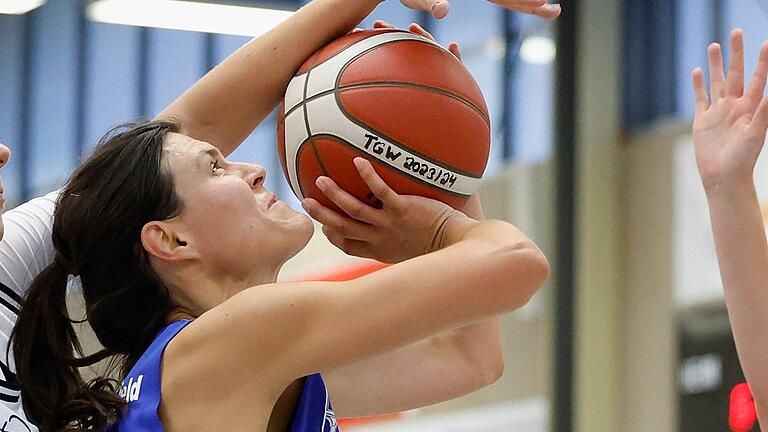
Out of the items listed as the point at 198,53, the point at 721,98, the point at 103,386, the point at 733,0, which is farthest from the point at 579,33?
the point at 103,386

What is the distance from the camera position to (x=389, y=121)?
218 cm

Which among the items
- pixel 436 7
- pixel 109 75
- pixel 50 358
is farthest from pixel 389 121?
pixel 109 75

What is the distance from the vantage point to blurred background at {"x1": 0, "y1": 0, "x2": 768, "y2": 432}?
7297 millimetres

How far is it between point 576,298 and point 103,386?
18.6ft

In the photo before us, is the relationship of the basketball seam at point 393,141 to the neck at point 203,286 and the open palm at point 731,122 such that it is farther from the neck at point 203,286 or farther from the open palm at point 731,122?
the open palm at point 731,122

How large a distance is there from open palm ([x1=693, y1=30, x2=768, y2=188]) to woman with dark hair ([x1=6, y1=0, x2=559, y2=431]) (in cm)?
34

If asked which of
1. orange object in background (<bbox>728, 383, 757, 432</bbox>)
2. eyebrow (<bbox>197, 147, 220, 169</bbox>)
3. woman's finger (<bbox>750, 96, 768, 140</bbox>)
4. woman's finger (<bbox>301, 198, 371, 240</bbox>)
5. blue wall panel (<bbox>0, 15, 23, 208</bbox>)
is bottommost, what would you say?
orange object in background (<bbox>728, 383, 757, 432</bbox>)

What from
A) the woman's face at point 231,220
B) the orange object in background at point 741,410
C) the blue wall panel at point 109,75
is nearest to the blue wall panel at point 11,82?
the blue wall panel at point 109,75

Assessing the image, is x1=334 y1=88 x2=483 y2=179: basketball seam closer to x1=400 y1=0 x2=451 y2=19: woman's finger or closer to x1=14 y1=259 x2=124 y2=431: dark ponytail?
x1=400 y1=0 x2=451 y2=19: woman's finger

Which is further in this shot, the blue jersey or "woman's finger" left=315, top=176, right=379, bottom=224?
"woman's finger" left=315, top=176, right=379, bottom=224

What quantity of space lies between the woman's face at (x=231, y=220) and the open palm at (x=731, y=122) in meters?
0.74

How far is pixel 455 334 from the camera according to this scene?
246 cm

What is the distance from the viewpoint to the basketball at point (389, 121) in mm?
2176

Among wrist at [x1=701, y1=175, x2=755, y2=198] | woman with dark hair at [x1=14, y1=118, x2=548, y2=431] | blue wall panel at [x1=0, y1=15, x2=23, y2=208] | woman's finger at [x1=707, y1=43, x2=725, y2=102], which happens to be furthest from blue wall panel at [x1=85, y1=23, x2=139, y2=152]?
wrist at [x1=701, y1=175, x2=755, y2=198]
